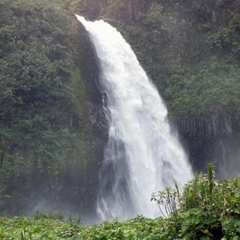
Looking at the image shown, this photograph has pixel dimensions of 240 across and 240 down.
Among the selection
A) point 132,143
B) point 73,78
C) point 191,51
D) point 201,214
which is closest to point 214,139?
point 132,143

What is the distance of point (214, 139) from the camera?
20.1 m

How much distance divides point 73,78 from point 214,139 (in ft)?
27.9

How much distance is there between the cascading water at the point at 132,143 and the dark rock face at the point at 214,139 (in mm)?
949

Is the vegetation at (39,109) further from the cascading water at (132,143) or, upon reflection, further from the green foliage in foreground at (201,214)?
the green foliage in foreground at (201,214)

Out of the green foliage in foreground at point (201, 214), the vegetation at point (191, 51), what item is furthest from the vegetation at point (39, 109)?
the green foliage in foreground at point (201, 214)

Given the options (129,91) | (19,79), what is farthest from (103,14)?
(19,79)

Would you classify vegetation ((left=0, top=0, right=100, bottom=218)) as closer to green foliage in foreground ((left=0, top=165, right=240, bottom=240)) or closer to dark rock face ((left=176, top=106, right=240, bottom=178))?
dark rock face ((left=176, top=106, right=240, bottom=178))

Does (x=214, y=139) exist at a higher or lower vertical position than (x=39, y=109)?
lower

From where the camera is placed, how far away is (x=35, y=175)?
14797 mm

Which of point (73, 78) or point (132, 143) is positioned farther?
point (73, 78)

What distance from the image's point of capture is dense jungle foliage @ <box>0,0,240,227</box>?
49.3 ft

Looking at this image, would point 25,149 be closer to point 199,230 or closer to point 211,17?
point 199,230

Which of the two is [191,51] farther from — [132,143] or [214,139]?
[132,143]

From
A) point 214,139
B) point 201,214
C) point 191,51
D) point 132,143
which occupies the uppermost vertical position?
point 191,51
